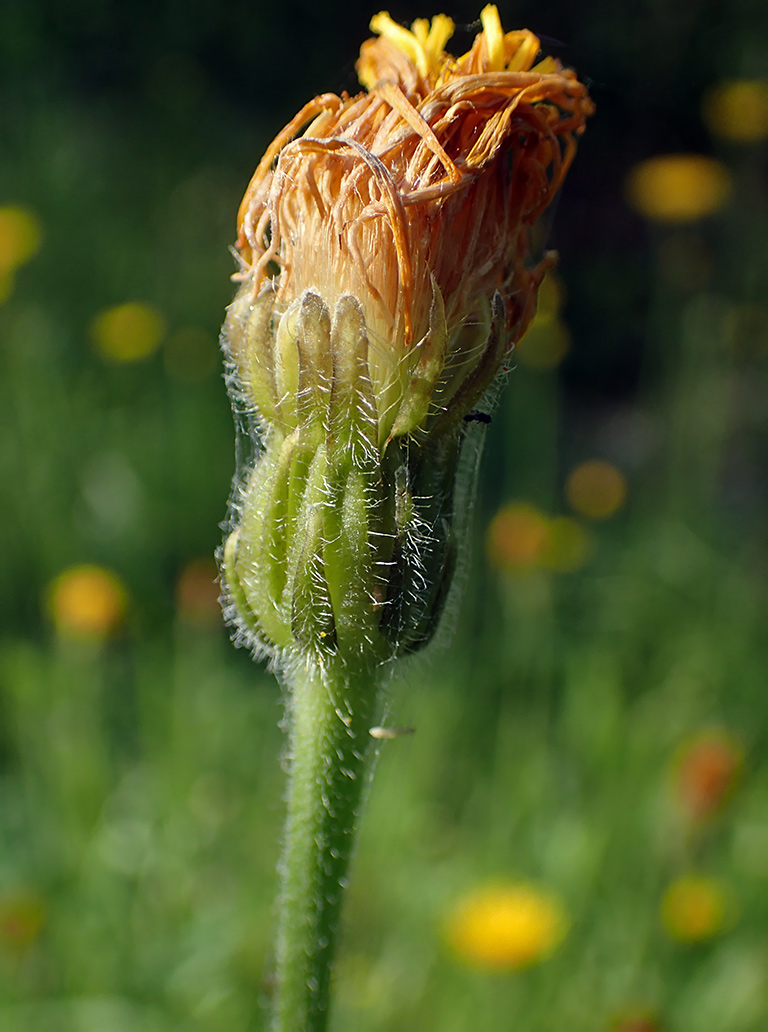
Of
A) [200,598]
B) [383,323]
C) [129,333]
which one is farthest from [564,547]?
[383,323]

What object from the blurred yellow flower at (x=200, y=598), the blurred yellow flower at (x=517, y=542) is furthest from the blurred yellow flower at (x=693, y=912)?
the blurred yellow flower at (x=200, y=598)

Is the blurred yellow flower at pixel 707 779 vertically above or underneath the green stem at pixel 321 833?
underneath

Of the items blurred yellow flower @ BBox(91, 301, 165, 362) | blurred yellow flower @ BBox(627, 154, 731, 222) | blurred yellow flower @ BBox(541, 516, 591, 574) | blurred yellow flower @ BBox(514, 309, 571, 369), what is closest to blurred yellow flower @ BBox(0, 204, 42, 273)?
blurred yellow flower @ BBox(91, 301, 165, 362)

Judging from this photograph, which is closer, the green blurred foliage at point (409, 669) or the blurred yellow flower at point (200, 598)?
the green blurred foliage at point (409, 669)

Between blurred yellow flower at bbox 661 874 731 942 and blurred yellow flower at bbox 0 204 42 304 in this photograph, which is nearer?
blurred yellow flower at bbox 661 874 731 942

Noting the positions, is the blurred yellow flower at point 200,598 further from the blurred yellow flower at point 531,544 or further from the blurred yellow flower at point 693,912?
the blurred yellow flower at point 693,912

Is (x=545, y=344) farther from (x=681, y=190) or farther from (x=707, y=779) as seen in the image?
(x=707, y=779)

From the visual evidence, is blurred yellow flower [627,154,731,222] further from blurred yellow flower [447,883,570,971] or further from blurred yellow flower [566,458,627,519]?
blurred yellow flower [447,883,570,971]
